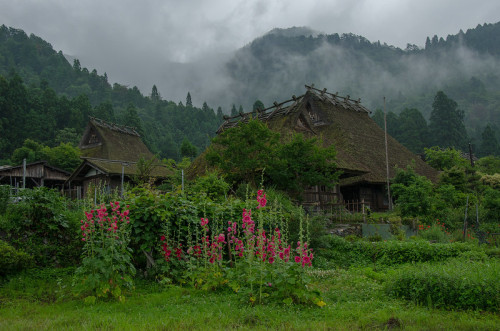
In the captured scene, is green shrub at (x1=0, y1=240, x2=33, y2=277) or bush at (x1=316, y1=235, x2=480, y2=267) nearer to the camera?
green shrub at (x1=0, y1=240, x2=33, y2=277)

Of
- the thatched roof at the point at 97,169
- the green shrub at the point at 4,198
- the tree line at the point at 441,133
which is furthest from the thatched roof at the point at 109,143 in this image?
the tree line at the point at 441,133

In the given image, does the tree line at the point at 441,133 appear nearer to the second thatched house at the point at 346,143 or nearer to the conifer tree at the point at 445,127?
the conifer tree at the point at 445,127

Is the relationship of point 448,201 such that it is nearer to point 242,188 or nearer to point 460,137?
point 242,188

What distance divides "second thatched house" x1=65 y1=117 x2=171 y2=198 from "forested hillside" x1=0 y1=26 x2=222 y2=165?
19.0ft

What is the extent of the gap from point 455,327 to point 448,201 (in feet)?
56.6

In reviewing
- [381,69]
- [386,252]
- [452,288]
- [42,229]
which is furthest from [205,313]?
[381,69]

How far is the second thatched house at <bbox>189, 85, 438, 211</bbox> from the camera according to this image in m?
20.3

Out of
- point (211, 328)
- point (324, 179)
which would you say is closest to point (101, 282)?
point (211, 328)

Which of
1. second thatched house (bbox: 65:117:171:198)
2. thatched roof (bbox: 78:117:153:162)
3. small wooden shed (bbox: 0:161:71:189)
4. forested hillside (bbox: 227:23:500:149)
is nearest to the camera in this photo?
small wooden shed (bbox: 0:161:71:189)

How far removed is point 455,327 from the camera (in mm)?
4512

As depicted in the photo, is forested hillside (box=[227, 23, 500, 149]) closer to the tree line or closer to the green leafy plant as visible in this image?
the tree line

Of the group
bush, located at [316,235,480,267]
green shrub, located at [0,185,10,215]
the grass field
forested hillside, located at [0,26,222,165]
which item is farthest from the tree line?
green shrub, located at [0,185,10,215]

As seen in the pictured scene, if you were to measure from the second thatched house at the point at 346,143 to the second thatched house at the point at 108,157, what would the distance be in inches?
199

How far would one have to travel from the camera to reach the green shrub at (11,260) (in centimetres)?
646
